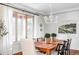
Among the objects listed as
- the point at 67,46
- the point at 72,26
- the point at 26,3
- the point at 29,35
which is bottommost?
the point at 67,46

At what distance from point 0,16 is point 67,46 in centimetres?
121

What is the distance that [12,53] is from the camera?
181cm

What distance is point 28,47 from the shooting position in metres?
2.00

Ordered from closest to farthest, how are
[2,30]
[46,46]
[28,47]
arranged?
[2,30]
[46,46]
[28,47]

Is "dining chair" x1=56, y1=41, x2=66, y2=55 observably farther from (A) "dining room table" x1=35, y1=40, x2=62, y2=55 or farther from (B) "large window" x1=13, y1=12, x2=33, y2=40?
(B) "large window" x1=13, y1=12, x2=33, y2=40

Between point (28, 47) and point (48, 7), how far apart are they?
0.80m

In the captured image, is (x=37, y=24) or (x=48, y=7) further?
(x=37, y=24)

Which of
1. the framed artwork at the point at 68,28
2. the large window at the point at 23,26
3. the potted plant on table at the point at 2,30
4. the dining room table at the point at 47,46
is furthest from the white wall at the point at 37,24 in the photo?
the potted plant on table at the point at 2,30

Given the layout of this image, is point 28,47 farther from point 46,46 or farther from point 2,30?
point 2,30

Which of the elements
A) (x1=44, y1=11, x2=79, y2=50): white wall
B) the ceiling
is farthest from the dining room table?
the ceiling

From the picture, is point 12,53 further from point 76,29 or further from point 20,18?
point 76,29

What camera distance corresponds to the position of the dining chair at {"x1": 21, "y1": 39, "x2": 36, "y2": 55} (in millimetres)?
1845

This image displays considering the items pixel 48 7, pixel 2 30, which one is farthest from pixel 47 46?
pixel 2 30
